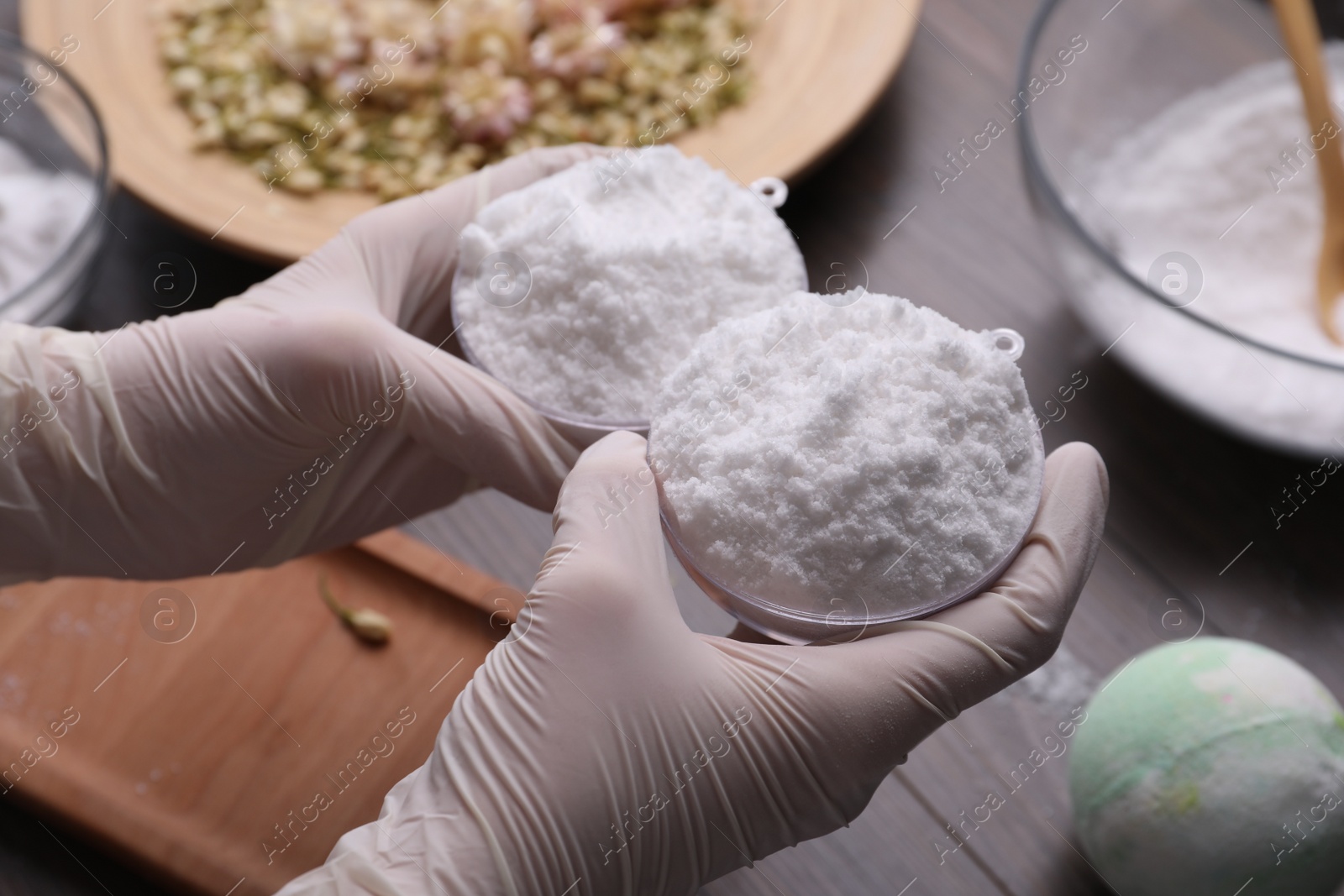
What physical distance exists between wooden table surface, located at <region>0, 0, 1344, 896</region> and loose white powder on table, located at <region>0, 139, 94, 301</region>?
0.06m

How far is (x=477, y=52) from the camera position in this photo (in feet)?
3.93

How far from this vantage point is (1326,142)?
1.00m

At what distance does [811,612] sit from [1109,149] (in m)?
0.85

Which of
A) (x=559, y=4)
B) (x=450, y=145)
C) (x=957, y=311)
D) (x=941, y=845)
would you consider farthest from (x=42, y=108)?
(x=941, y=845)

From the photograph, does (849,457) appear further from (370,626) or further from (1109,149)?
(1109,149)

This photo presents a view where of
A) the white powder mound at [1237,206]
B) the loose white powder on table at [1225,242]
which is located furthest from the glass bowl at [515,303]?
the white powder mound at [1237,206]

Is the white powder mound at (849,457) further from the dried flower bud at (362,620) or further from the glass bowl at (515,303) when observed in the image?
the dried flower bud at (362,620)

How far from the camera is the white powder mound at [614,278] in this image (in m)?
0.68

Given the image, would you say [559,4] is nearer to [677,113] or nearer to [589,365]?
[677,113]

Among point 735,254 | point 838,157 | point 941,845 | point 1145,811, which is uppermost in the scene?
point 735,254

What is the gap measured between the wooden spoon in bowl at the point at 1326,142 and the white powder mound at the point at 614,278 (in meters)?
0.61

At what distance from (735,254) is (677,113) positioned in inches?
20.8

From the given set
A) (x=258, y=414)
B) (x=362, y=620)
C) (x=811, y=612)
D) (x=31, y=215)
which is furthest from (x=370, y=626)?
(x=31, y=215)

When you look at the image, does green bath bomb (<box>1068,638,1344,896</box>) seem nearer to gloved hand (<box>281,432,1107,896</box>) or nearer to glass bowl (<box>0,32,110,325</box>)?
gloved hand (<box>281,432,1107,896</box>)
